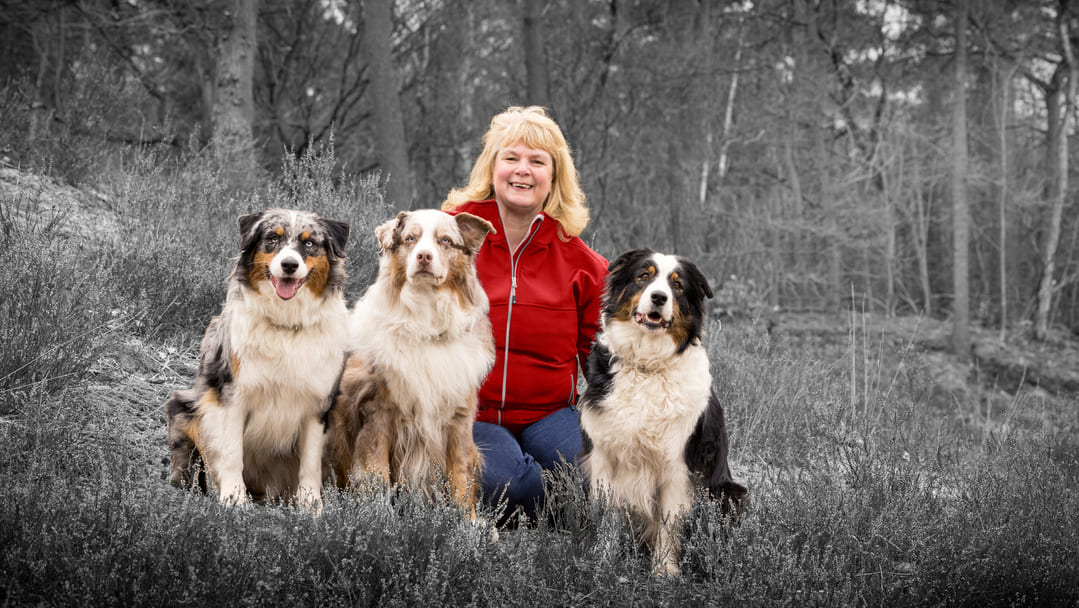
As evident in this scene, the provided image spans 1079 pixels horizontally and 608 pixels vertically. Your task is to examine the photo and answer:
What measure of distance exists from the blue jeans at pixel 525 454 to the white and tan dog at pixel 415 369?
32 centimetres

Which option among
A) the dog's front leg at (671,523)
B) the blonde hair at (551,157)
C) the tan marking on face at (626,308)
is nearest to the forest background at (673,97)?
the blonde hair at (551,157)

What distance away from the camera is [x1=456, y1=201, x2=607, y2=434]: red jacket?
4.19 meters

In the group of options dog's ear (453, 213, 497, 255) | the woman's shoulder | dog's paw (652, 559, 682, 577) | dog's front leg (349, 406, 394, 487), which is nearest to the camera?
dog's paw (652, 559, 682, 577)

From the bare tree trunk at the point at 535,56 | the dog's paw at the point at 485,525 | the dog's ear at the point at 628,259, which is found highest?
the bare tree trunk at the point at 535,56

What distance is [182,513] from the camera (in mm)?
2801

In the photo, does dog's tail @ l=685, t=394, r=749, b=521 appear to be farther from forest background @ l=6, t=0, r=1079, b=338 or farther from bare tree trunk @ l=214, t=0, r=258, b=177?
bare tree trunk @ l=214, t=0, r=258, b=177

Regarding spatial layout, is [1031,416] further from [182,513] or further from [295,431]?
[182,513]

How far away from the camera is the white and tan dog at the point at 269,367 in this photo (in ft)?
10.7

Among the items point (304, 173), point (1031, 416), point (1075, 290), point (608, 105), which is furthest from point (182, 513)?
point (1075, 290)

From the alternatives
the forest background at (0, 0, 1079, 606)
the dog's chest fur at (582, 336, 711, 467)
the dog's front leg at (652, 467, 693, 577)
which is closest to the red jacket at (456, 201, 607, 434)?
the forest background at (0, 0, 1079, 606)

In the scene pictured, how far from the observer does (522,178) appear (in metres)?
4.27

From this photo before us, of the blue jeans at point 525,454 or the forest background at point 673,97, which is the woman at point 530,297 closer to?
the blue jeans at point 525,454

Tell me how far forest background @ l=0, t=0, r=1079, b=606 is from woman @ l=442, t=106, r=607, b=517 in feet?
1.28

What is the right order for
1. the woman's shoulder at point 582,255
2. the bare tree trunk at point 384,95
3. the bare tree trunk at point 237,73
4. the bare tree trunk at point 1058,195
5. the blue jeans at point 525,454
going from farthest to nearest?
1. the bare tree trunk at point 1058,195
2. the bare tree trunk at point 384,95
3. the bare tree trunk at point 237,73
4. the woman's shoulder at point 582,255
5. the blue jeans at point 525,454
